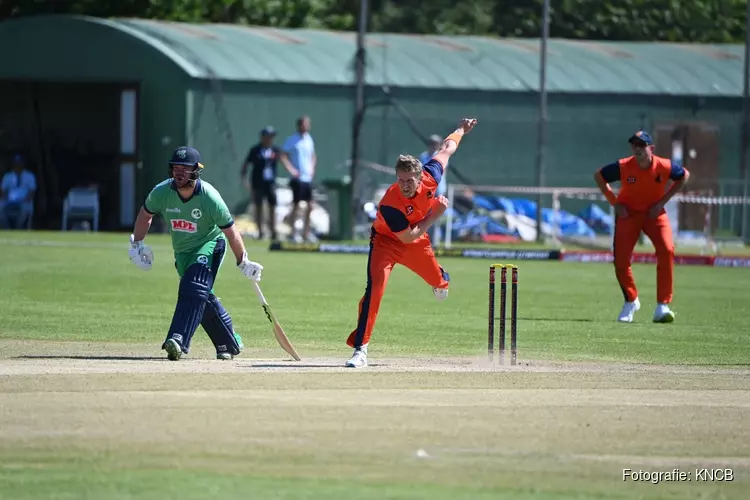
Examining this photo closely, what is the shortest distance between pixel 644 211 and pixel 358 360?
635cm

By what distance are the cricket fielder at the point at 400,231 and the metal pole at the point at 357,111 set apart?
21.0m

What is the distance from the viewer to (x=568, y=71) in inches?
1561

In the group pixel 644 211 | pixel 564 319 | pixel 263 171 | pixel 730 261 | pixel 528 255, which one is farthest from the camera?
pixel 263 171

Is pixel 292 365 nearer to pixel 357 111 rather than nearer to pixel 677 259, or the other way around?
pixel 677 259

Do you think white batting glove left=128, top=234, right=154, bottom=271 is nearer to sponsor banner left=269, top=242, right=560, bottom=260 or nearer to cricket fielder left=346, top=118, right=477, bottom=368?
cricket fielder left=346, top=118, right=477, bottom=368

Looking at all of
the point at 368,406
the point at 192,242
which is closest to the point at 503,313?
the point at 192,242

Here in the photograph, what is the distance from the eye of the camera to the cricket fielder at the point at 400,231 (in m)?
13.2

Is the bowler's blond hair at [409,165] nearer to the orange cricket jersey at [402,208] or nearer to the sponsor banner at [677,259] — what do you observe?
the orange cricket jersey at [402,208]

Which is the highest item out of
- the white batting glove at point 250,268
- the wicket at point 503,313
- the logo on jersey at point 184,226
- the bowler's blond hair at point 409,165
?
the bowler's blond hair at point 409,165

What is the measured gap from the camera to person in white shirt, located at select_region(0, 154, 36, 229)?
35.7 metres

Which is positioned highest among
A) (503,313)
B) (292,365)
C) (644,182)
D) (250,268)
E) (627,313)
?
(644,182)

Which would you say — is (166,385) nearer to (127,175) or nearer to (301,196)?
(301,196)

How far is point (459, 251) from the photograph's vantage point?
99.8 feet

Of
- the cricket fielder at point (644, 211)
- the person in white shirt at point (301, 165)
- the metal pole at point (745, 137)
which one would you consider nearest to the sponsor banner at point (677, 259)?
the person in white shirt at point (301, 165)
